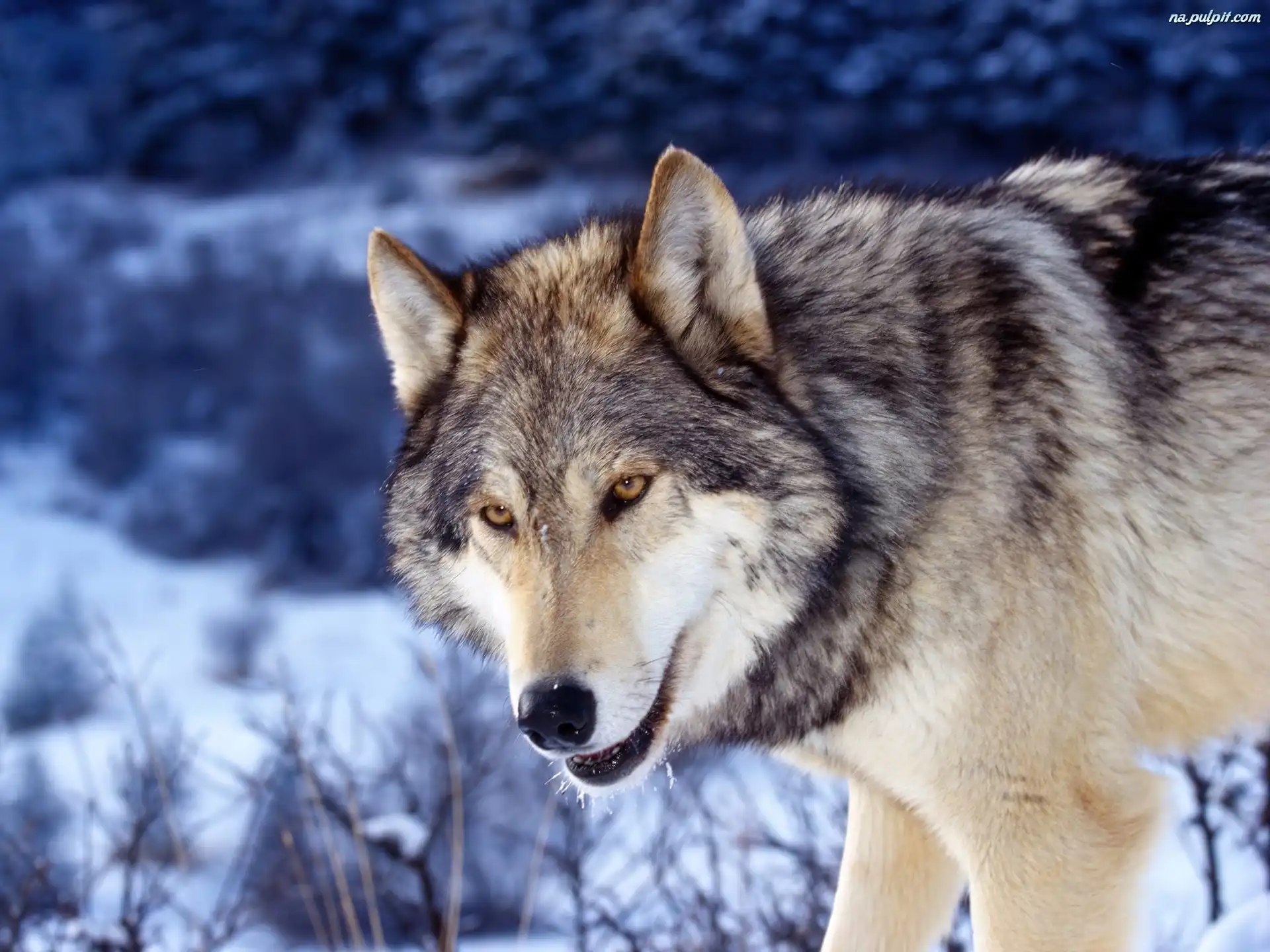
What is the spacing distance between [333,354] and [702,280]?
2750 cm

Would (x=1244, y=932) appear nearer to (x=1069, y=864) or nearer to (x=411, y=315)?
(x=1069, y=864)

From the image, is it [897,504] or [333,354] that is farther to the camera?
[333,354]

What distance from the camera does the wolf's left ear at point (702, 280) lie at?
2770mm

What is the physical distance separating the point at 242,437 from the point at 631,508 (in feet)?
87.7

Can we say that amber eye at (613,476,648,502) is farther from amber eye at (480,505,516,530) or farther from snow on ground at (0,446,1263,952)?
snow on ground at (0,446,1263,952)

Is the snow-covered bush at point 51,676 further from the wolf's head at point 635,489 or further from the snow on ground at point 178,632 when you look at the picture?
the wolf's head at point 635,489

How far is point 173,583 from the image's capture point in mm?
25422

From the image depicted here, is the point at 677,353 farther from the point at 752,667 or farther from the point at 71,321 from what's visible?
the point at 71,321

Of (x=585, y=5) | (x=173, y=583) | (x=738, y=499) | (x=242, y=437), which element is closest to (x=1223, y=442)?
(x=738, y=499)

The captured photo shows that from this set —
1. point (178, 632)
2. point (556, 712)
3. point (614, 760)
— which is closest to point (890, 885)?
point (614, 760)

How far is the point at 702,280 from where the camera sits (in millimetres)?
2869

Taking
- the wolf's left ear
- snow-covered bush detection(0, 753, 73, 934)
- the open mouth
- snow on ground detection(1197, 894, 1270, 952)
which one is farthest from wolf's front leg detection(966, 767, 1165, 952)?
snow-covered bush detection(0, 753, 73, 934)

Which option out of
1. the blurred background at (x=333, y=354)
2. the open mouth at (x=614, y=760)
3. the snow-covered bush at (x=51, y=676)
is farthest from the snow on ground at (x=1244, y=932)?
the snow-covered bush at (x=51, y=676)

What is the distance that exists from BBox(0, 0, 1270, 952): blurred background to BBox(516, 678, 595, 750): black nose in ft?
4.58
